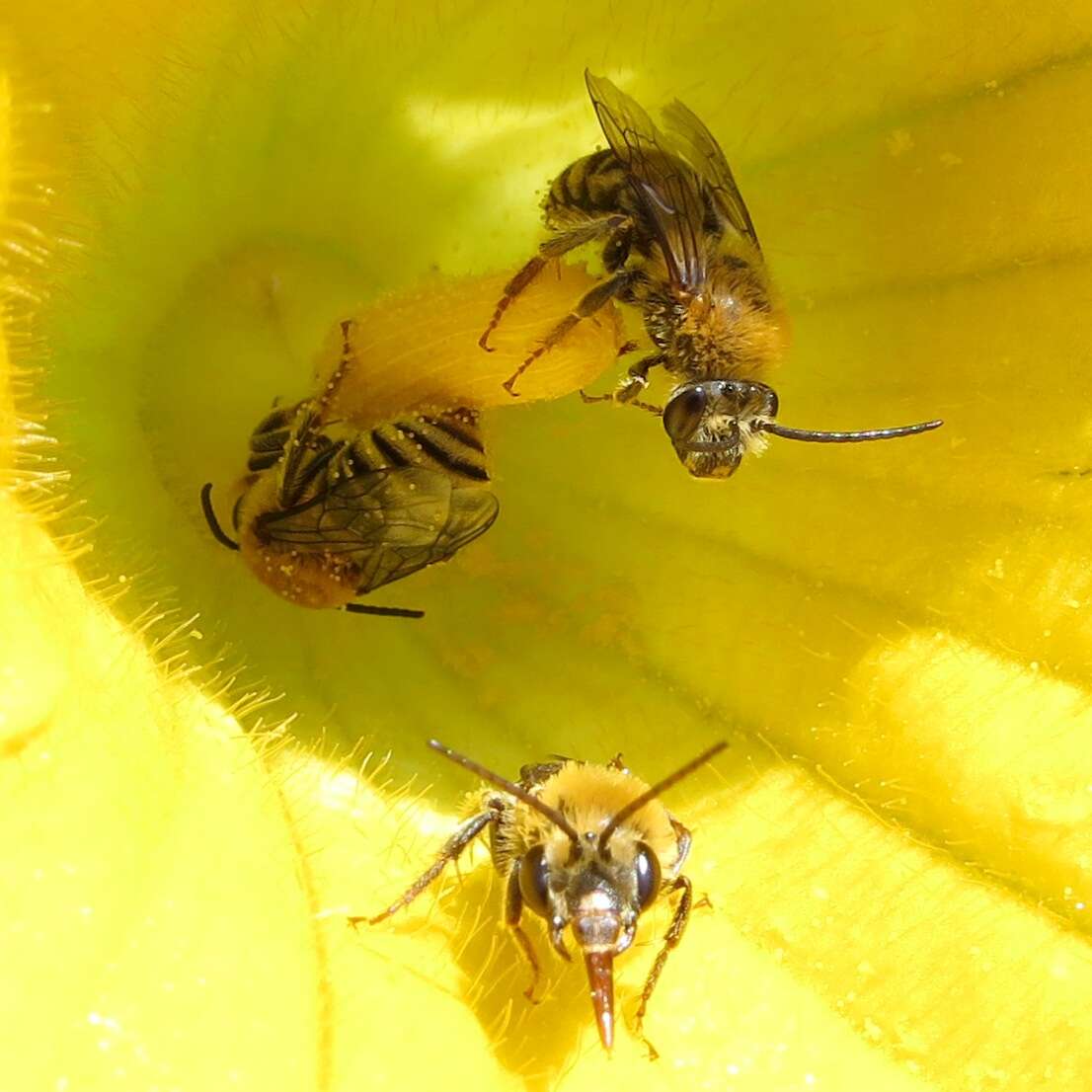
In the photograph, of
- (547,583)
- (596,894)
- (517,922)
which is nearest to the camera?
(596,894)

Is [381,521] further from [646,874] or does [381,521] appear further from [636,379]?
[646,874]

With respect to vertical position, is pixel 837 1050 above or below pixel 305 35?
below

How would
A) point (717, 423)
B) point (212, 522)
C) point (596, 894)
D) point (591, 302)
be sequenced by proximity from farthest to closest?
point (212, 522) → point (591, 302) → point (717, 423) → point (596, 894)

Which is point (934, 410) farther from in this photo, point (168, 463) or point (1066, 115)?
point (168, 463)

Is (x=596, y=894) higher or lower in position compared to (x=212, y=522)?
lower

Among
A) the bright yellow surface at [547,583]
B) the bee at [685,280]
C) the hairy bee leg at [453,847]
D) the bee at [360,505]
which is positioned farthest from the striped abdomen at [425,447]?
the hairy bee leg at [453,847]

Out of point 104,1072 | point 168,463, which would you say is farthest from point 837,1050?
point 168,463

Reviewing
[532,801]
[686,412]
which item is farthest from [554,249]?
[532,801]

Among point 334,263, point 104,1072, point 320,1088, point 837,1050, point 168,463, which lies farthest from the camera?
point 334,263
